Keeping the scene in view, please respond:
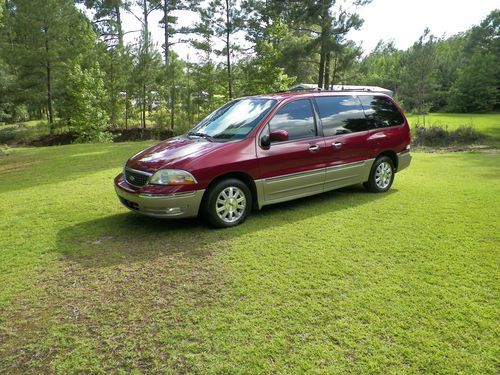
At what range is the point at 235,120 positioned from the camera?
550 cm

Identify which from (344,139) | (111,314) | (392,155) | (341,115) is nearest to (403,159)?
(392,155)

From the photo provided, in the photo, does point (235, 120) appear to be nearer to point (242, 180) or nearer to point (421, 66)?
point (242, 180)

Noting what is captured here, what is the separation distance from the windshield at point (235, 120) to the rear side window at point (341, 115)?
0.92m

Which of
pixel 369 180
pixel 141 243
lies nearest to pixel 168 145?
pixel 141 243

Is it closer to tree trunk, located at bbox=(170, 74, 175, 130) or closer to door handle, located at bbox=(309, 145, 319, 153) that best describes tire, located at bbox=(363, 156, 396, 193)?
door handle, located at bbox=(309, 145, 319, 153)

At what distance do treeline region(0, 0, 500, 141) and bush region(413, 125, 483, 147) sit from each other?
5251mm

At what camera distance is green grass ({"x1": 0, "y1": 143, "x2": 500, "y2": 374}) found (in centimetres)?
252

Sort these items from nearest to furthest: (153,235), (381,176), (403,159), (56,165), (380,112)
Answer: (153,235)
(380,112)
(381,176)
(403,159)
(56,165)

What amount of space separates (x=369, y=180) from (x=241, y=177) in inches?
112

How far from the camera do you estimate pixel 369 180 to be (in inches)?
261

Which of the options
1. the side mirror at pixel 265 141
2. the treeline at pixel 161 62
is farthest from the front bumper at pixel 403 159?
the treeline at pixel 161 62

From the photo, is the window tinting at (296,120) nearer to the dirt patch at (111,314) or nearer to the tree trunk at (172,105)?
the dirt patch at (111,314)

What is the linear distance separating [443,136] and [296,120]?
1971cm

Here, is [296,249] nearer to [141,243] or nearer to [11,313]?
[141,243]
